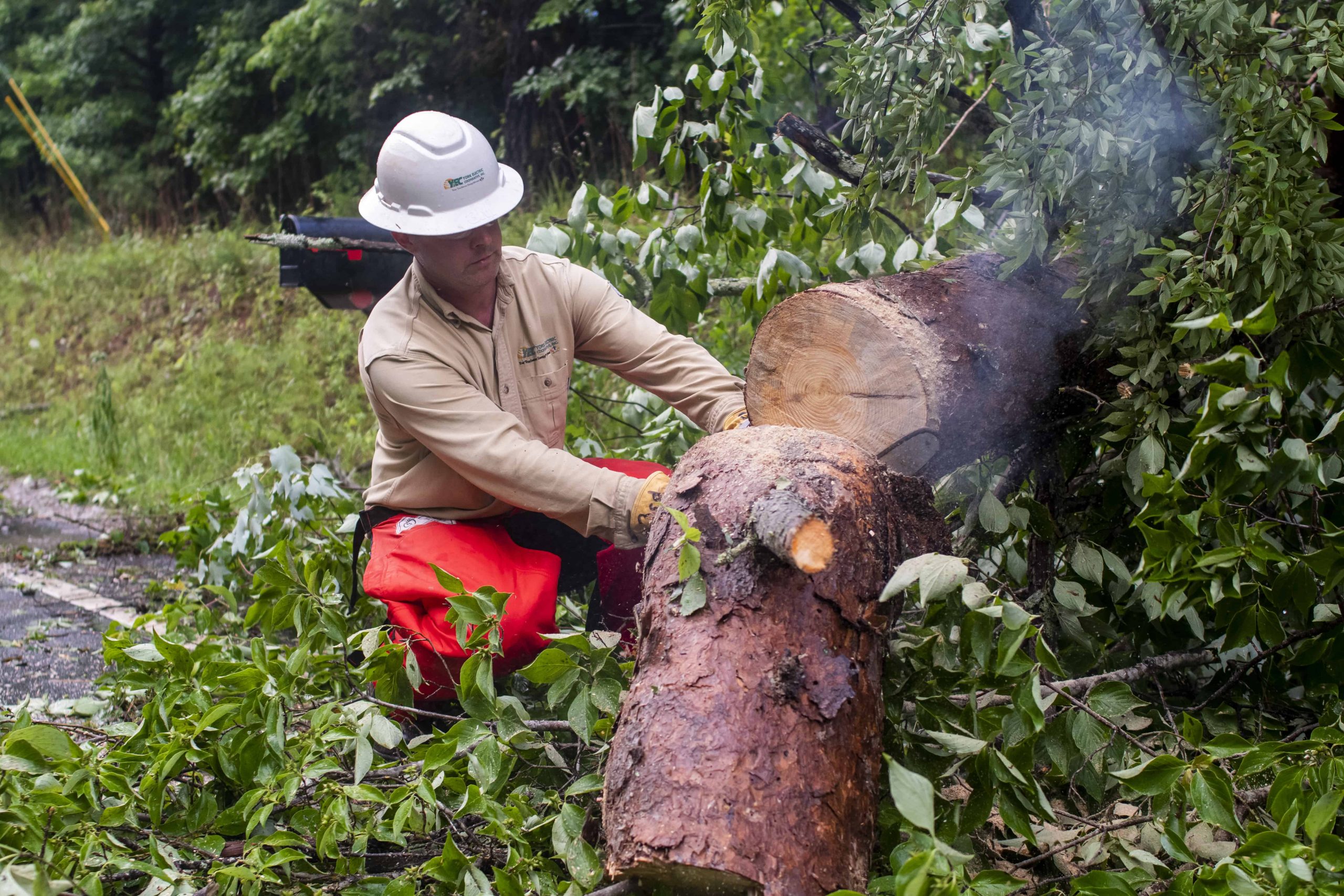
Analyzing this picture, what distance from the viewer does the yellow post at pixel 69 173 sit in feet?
40.9

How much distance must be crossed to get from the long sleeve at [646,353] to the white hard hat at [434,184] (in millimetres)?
404

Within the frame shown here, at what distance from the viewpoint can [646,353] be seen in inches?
122

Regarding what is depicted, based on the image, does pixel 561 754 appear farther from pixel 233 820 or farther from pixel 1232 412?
pixel 1232 412

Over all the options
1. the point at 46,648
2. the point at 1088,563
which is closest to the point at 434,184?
the point at 1088,563

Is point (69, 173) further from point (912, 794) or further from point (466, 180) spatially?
point (912, 794)

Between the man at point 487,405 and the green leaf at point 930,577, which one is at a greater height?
the green leaf at point 930,577

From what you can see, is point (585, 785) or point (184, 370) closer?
point (585, 785)

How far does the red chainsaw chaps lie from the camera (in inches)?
106

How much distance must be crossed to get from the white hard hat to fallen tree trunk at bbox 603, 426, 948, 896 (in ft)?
3.69

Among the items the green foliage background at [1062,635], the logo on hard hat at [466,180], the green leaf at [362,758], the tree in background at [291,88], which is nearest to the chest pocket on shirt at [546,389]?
the logo on hard hat at [466,180]

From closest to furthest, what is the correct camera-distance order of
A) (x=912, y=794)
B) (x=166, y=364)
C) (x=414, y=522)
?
(x=912, y=794) → (x=414, y=522) → (x=166, y=364)

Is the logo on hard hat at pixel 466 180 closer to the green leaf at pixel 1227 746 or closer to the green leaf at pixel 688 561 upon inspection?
the green leaf at pixel 688 561

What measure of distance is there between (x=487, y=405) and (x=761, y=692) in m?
1.26

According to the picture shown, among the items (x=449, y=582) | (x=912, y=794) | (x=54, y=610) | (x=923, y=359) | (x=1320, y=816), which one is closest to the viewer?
(x=912, y=794)
